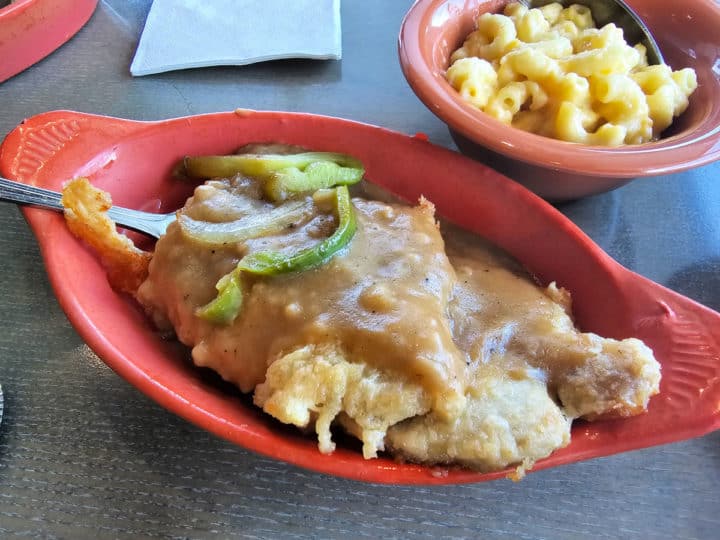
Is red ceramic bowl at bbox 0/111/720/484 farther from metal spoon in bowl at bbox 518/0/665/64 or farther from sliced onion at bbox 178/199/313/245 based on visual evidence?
A: metal spoon in bowl at bbox 518/0/665/64

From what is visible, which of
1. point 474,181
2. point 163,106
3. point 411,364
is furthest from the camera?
point 163,106

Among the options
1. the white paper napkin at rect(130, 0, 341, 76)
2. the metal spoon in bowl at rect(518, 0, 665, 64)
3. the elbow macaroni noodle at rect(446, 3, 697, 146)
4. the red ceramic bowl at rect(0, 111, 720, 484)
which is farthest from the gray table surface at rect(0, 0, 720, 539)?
the white paper napkin at rect(130, 0, 341, 76)

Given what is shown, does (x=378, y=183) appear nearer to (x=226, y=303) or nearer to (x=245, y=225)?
(x=245, y=225)

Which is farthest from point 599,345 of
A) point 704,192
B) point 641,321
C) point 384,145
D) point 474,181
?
point 704,192

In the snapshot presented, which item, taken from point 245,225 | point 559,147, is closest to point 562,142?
point 559,147

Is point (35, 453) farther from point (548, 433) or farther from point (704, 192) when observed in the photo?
point (704, 192)

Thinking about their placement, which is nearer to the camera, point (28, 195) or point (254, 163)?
point (28, 195)
